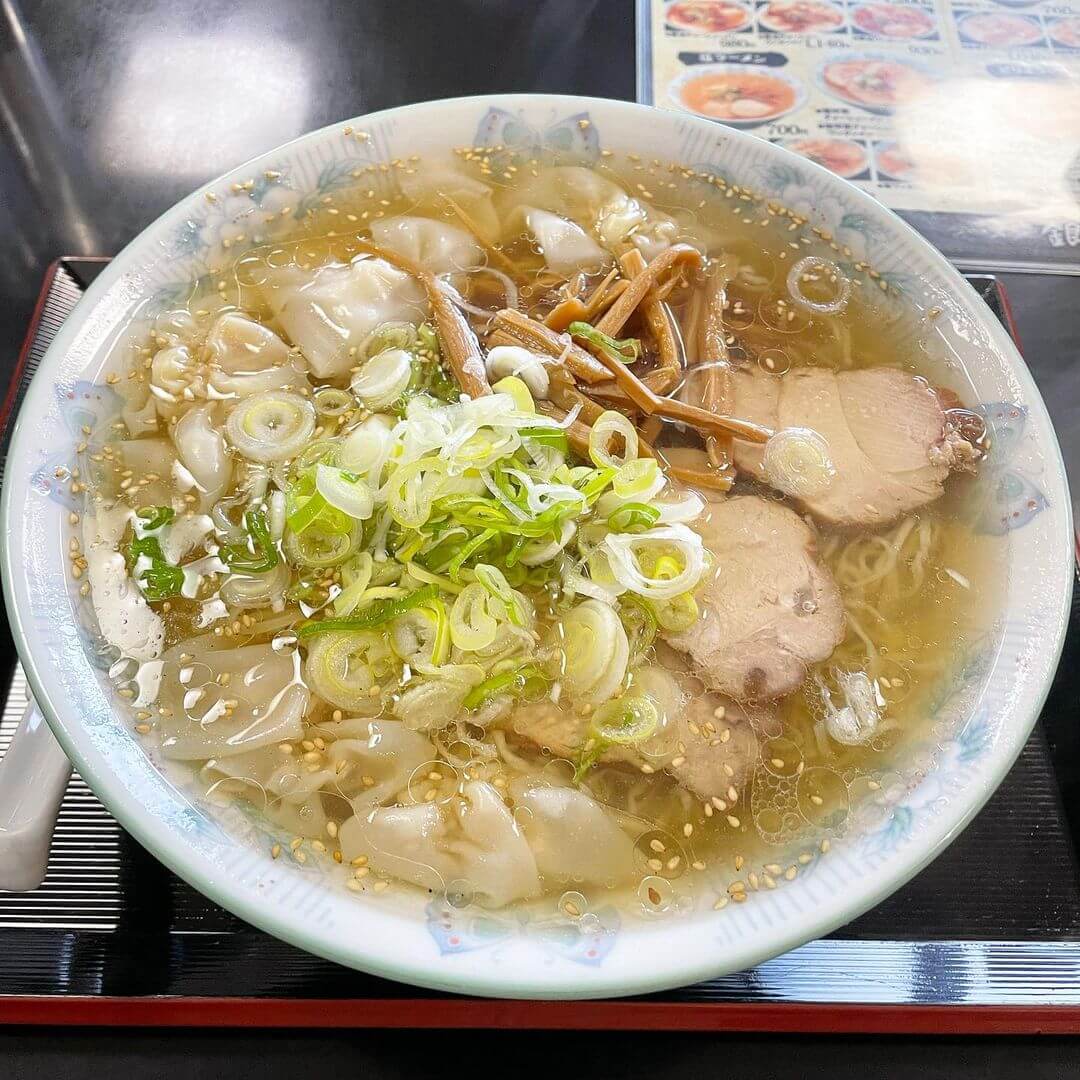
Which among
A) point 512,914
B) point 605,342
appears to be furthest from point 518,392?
point 512,914

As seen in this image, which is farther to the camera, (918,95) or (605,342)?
(918,95)

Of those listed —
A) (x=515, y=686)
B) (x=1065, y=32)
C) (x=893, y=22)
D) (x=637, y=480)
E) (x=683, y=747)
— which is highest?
(x=893, y=22)

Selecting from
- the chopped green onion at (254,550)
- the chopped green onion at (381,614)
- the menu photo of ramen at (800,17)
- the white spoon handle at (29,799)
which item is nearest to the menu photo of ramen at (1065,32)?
the menu photo of ramen at (800,17)

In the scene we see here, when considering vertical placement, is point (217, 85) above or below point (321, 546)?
above

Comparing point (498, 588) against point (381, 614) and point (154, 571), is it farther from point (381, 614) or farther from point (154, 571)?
point (154, 571)

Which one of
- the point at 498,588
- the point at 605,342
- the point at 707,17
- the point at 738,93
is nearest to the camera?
the point at 498,588

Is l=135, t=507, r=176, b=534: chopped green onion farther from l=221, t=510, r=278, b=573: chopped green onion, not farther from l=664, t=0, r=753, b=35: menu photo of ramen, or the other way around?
l=664, t=0, r=753, b=35: menu photo of ramen

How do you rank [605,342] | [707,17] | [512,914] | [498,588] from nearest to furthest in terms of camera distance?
1. [512,914]
2. [498,588]
3. [605,342]
4. [707,17]

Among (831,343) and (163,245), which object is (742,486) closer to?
(831,343)
